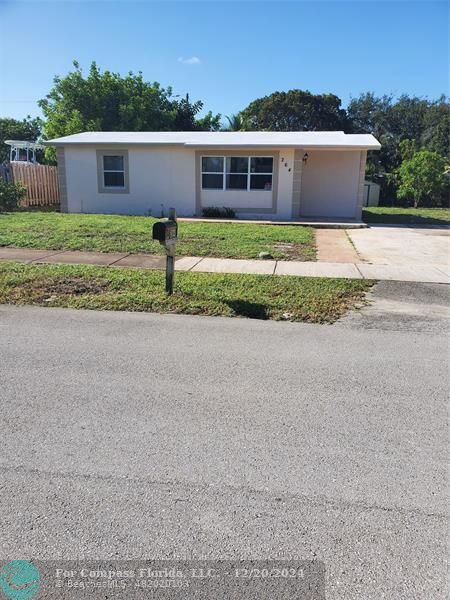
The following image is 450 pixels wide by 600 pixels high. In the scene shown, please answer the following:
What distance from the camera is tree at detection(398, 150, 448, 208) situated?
24031 millimetres

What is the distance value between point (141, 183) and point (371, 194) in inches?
563

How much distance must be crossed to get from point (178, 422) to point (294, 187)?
620 inches

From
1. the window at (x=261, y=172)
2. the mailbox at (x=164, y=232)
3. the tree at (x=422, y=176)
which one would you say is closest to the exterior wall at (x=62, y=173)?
the window at (x=261, y=172)

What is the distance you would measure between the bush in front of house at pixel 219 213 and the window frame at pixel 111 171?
3.43 m

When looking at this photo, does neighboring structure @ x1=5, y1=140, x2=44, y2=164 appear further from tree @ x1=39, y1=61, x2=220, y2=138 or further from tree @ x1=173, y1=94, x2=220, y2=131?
tree @ x1=173, y1=94, x2=220, y2=131

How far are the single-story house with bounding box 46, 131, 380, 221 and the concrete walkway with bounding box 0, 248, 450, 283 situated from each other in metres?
8.96

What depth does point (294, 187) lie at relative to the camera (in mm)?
18047

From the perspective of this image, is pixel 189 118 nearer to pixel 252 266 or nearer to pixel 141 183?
pixel 141 183

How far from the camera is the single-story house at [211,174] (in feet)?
59.3

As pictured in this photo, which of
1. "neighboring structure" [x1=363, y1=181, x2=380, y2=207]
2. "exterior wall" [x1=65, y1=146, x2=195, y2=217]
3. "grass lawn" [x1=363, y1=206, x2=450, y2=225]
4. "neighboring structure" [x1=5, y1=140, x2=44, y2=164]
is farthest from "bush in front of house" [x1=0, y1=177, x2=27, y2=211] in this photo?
"neighboring structure" [x1=363, y1=181, x2=380, y2=207]

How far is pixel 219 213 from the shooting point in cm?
1842

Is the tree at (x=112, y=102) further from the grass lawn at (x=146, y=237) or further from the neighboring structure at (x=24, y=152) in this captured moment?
the grass lawn at (x=146, y=237)

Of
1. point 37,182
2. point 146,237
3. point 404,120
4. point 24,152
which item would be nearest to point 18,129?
point 24,152

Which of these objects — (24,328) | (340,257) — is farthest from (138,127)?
(24,328)
